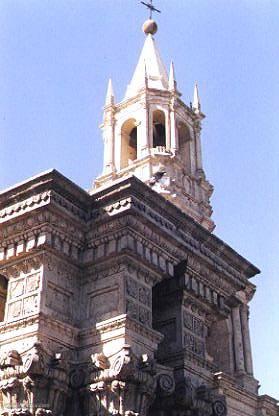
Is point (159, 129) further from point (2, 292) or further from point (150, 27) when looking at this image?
point (2, 292)

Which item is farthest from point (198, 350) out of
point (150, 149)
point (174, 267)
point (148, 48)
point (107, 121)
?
point (148, 48)

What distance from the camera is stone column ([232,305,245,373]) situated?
96.9ft

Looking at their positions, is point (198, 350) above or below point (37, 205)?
below

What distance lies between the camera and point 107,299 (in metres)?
13.6

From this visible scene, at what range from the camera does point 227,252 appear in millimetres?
16078

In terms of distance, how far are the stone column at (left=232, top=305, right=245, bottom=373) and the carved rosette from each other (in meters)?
17.1

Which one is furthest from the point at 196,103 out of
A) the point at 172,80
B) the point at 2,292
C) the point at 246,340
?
the point at 2,292

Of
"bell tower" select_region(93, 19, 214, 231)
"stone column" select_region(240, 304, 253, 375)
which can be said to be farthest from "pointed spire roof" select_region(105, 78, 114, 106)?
"stone column" select_region(240, 304, 253, 375)

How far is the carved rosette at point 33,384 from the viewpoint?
39.9 feet

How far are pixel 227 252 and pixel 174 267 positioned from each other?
156 centimetres

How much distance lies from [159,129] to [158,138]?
0.62 meters

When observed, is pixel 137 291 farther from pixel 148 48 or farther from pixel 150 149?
pixel 148 48

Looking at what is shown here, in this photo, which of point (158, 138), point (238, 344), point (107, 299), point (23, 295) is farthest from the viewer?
point (158, 138)

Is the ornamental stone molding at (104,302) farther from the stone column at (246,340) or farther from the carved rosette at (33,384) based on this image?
the stone column at (246,340)
